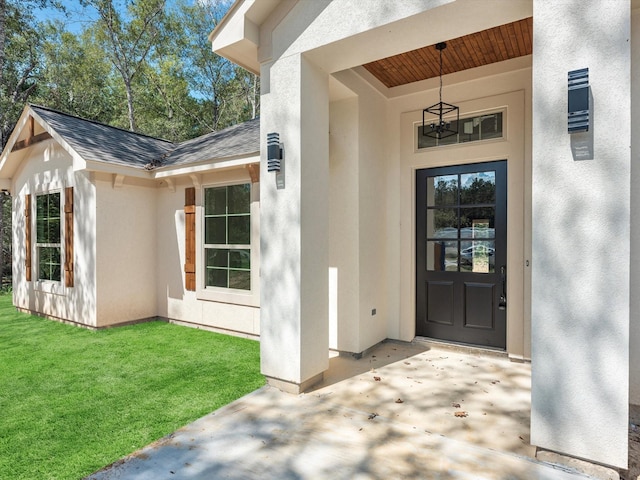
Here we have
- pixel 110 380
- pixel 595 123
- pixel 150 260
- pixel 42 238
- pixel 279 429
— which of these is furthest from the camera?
pixel 42 238

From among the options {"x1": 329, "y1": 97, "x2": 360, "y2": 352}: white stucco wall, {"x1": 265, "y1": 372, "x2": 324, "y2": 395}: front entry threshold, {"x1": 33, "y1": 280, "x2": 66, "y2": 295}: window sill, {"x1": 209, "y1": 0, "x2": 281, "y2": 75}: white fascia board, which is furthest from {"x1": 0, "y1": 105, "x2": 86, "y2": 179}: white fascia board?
{"x1": 265, "y1": 372, "x2": 324, "y2": 395}: front entry threshold

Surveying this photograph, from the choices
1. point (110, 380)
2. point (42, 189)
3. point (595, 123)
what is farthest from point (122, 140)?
point (595, 123)

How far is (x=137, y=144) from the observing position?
770 cm

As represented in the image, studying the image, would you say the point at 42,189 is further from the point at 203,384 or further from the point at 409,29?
the point at 409,29

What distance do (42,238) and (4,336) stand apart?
227cm

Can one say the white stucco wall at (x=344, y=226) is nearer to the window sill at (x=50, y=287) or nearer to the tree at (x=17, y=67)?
the window sill at (x=50, y=287)

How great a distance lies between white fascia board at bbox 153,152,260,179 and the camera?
5365 mm

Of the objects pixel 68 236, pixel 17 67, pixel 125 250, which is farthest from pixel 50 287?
pixel 17 67

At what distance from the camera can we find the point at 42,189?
282 inches

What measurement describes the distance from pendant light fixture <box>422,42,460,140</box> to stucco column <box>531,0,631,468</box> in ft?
7.27

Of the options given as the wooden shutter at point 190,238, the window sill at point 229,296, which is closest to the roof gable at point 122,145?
the wooden shutter at point 190,238

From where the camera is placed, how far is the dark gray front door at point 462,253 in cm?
455

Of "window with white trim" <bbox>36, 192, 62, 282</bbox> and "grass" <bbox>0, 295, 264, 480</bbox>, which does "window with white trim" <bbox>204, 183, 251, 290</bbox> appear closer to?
"grass" <bbox>0, 295, 264, 480</bbox>

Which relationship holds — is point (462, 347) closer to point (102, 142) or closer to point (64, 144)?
point (64, 144)
